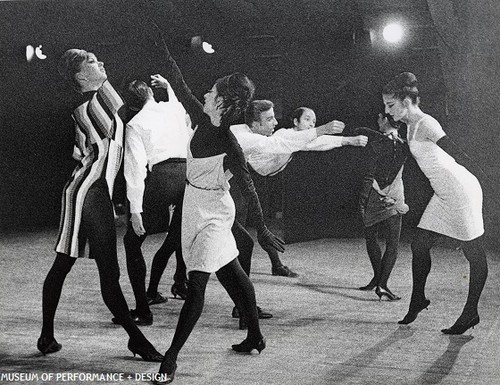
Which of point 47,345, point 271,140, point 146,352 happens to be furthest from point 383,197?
point 47,345

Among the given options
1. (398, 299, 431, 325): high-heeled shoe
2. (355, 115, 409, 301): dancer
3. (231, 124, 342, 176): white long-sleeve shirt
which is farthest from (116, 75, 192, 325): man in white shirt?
(398, 299, 431, 325): high-heeled shoe

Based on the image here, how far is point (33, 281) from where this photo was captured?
382 centimetres

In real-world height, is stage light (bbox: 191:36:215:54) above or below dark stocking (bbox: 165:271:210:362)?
above

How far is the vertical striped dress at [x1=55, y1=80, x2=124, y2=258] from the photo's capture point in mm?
2775

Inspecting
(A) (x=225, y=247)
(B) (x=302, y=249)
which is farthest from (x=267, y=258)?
(A) (x=225, y=247)

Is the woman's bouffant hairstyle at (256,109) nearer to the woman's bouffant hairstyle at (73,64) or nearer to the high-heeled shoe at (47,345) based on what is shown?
the woman's bouffant hairstyle at (73,64)

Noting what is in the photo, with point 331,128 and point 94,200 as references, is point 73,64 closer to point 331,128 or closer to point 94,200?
point 94,200

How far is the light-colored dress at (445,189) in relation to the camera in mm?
3006

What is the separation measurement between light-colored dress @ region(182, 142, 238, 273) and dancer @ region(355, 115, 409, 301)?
2.91 feet

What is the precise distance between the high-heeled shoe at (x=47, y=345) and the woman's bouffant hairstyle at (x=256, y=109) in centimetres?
117

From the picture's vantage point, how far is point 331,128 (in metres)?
3.27

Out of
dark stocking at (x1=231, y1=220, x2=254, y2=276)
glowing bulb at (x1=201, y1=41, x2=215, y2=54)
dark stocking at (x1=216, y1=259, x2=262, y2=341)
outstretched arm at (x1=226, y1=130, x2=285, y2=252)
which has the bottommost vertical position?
dark stocking at (x1=216, y1=259, x2=262, y2=341)

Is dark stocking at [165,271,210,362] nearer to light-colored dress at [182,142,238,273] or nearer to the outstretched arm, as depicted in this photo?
light-colored dress at [182,142,238,273]

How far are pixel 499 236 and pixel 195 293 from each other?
1.29 metres
